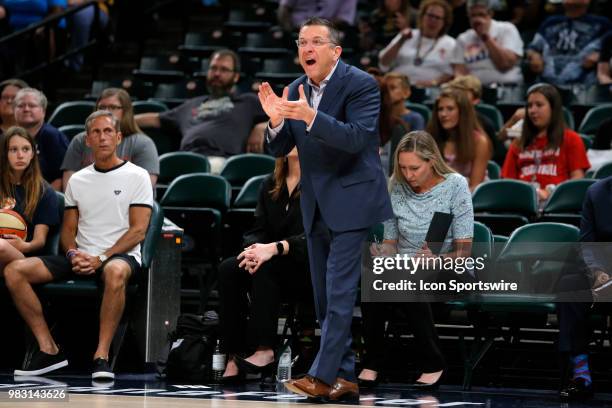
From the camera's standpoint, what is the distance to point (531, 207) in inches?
293

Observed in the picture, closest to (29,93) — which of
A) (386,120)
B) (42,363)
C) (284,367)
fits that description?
(42,363)

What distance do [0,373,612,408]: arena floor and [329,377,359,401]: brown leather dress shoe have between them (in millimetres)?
64

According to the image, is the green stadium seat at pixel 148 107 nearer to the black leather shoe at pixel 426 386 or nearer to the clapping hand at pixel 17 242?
the clapping hand at pixel 17 242

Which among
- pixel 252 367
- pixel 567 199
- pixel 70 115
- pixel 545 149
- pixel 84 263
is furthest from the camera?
pixel 70 115

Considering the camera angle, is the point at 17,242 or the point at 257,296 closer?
the point at 257,296

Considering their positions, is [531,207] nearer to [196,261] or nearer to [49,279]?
[196,261]

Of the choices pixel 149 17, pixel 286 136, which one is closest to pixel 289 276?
pixel 286 136

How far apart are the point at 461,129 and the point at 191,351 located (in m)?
2.64

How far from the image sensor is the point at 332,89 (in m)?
5.07

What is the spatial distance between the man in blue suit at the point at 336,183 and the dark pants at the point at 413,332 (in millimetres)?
906

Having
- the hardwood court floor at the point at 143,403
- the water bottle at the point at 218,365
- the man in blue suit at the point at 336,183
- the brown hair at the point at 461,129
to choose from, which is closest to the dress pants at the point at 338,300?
the man in blue suit at the point at 336,183

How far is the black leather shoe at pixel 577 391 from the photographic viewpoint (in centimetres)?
573

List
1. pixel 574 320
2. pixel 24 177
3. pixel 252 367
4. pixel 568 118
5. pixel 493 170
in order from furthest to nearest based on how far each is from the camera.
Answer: pixel 568 118
pixel 493 170
pixel 24 177
pixel 252 367
pixel 574 320

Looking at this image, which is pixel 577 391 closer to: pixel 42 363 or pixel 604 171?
pixel 604 171
